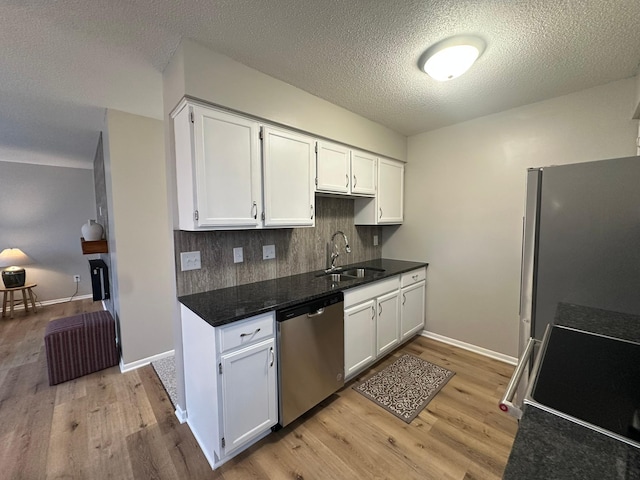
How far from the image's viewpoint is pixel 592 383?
2.78 ft

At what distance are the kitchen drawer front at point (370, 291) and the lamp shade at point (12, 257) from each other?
18.3 ft

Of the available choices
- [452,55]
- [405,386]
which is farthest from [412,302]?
[452,55]

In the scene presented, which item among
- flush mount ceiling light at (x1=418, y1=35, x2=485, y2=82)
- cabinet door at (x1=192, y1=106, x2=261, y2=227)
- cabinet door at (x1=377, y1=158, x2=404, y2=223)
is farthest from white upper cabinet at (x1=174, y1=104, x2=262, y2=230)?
cabinet door at (x1=377, y1=158, x2=404, y2=223)

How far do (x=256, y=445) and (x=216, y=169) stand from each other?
179cm

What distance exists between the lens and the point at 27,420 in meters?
1.90

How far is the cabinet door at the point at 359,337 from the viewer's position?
2.12 metres

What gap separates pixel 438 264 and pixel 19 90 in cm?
408

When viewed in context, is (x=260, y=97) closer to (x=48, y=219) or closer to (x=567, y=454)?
(x=567, y=454)

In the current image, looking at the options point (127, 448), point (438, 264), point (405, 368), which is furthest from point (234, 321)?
point (438, 264)

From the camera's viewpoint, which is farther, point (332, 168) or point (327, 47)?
point (332, 168)

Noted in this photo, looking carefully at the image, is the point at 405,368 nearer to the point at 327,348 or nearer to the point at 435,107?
the point at 327,348

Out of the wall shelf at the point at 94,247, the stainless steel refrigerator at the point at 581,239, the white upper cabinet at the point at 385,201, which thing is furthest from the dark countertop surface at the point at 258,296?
the wall shelf at the point at 94,247

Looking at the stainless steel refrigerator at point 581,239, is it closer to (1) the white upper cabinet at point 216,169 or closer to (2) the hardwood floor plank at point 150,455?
(1) the white upper cabinet at point 216,169

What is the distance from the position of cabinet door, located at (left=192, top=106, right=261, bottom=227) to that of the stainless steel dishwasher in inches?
29.1
